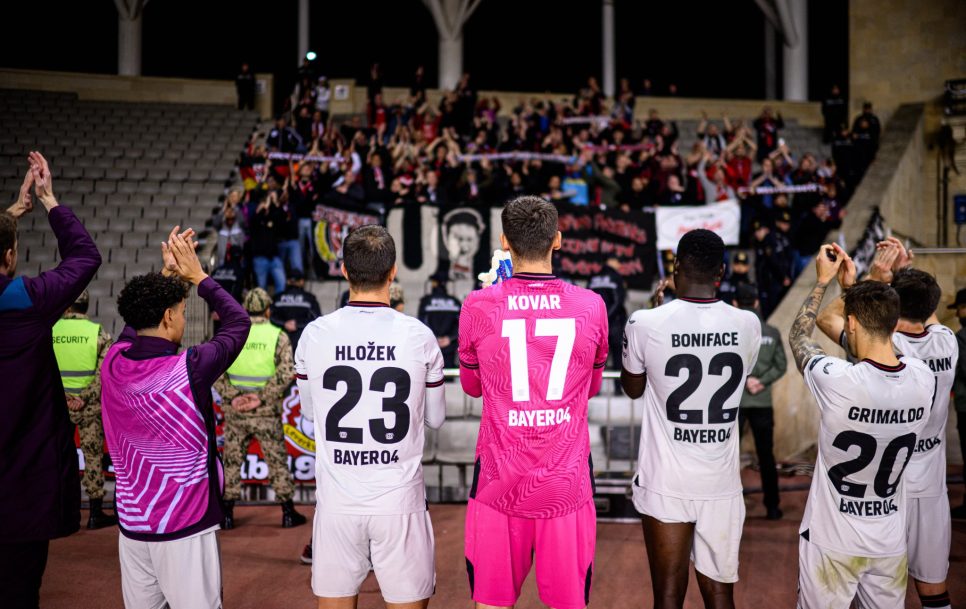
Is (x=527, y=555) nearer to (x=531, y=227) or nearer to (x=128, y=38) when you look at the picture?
(x=531, y=227)

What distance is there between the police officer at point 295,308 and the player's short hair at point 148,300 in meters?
6.32

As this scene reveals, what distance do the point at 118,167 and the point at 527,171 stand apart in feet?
29.8

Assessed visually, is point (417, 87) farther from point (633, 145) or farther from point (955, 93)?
point (955, 93)

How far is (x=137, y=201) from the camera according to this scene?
15.3 m

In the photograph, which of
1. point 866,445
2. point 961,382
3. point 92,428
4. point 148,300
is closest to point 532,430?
point 866,445

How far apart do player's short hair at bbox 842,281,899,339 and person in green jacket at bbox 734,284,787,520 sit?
156 inches

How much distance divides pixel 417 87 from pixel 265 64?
469 inches

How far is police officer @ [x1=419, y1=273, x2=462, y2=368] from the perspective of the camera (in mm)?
10109

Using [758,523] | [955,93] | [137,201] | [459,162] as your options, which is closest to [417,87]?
[459,162]

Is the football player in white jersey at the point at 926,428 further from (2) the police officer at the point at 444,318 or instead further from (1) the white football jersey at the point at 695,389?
(2) the police officer at the point at 444,318

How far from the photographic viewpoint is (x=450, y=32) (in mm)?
25250

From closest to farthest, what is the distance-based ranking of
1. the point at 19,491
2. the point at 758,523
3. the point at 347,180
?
the point at 19,491, the point at 758,523, the point at 347,180

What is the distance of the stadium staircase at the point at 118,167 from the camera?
13.3 metres

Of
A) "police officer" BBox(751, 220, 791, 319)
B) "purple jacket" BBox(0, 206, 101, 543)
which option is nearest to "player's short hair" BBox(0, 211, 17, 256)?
"purple jacket" BBox(0, 206, 101, 543)
